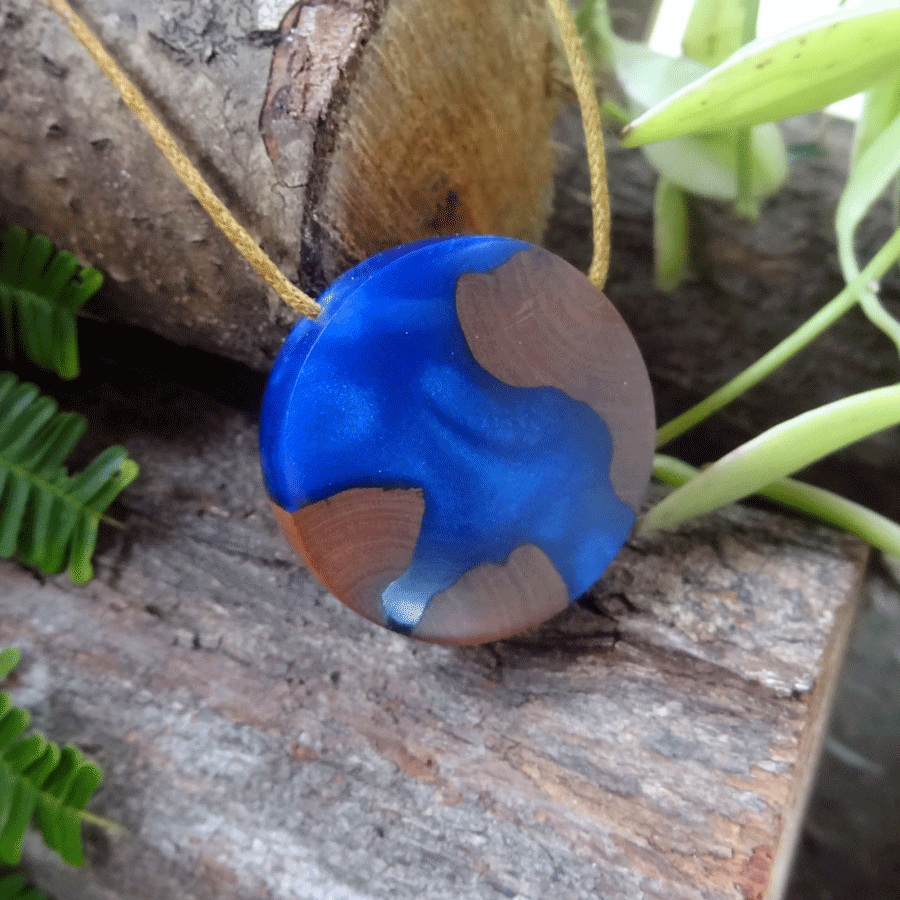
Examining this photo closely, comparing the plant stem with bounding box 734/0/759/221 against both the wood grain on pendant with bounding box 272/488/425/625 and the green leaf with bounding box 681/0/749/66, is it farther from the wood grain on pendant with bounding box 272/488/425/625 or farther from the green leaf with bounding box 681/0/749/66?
the wood grain on pendant with bounding box 272/488/425/625

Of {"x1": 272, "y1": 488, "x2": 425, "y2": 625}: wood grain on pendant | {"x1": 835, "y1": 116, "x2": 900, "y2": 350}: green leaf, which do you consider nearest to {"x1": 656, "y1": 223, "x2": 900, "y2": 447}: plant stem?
{"x1": 835, "y1": 116, "x2": 900, "y2": 350}: green leaf

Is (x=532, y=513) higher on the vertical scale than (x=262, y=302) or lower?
lower

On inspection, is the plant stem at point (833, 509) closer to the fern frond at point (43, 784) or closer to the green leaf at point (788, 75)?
the green leaf at point (788, 75)

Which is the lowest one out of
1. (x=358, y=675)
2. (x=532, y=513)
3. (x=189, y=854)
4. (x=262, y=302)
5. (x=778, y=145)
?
(x=189, y=854)

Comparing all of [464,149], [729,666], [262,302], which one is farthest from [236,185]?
[729,666]

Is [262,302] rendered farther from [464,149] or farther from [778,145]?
[778,145]
